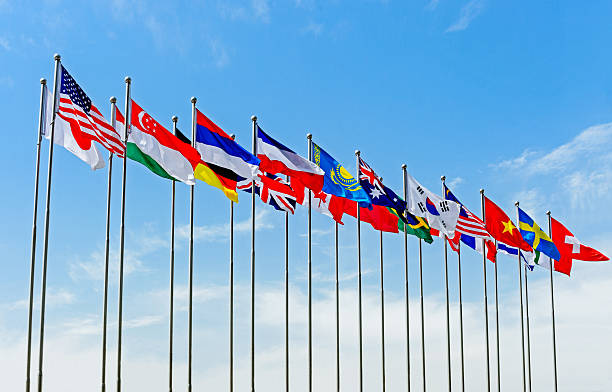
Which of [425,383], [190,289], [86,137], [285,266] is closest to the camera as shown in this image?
[86,137]

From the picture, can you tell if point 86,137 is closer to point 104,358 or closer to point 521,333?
point 104,358

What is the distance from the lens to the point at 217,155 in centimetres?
2320

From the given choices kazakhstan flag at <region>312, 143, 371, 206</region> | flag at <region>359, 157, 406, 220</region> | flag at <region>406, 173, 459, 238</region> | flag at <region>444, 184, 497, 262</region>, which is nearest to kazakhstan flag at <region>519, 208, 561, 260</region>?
flag at <region>444, 184, 497, 262</region>

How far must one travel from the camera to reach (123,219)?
21.6 metres

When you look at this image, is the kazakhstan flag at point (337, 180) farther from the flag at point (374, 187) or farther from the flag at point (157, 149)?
the flag at point (157, 149)

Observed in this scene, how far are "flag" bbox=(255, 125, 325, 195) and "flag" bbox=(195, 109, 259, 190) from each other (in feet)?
2.38

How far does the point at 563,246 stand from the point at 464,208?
21.5 ft

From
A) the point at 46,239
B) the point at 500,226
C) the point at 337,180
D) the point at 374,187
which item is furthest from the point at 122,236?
the point at 500,226

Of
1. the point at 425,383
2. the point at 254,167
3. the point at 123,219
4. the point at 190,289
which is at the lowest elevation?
the point at 425,383

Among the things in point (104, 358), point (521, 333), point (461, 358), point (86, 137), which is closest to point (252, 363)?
point (104, 358)

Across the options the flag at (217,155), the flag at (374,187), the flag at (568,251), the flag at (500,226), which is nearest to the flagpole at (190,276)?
the flag at (217,155)

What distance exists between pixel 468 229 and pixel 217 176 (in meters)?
11.5

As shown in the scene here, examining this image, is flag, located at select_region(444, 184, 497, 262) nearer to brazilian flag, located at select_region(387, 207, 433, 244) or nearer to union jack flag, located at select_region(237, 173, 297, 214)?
brazilian flag, located at select_region(387, 207, 433, 244)

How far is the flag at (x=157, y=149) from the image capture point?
71.7 feet
